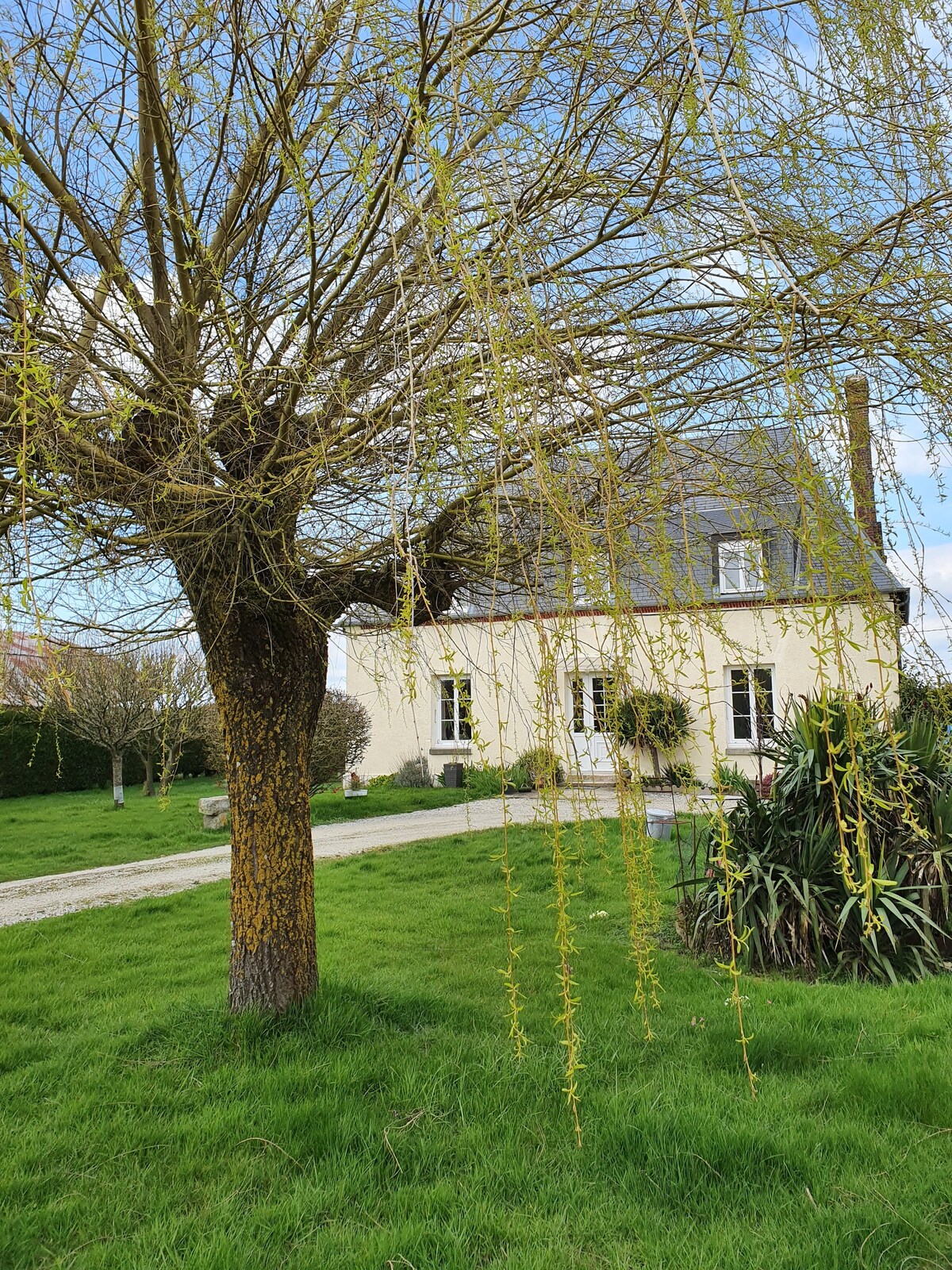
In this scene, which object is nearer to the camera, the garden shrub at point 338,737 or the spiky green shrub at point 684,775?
the spiky green shrub at point 684,775

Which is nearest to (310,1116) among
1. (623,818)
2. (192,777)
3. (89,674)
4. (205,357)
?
(623,818)

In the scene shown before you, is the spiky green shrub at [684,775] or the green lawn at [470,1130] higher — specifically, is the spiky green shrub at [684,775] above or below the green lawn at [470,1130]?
above

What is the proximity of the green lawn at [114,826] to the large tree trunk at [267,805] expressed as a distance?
24.9 ft

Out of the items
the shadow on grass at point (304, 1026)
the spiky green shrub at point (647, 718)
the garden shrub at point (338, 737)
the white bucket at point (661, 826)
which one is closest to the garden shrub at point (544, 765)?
the spiky green shrub at point (647, 718)

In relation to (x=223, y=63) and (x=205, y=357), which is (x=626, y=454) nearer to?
(x=205, y=357)

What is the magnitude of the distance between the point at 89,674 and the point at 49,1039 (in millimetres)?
12118

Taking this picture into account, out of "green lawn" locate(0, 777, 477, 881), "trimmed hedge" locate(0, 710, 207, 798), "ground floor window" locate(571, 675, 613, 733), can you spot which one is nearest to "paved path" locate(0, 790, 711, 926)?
"green lawn" locate(0, 777, 477, 881)

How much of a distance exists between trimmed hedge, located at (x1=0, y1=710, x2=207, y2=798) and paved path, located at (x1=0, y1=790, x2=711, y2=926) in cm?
831

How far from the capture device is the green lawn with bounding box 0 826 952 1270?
7.98 feet

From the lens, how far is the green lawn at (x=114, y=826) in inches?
446

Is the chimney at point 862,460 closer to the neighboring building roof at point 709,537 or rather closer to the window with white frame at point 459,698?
the neighboring building roof at point 709,537

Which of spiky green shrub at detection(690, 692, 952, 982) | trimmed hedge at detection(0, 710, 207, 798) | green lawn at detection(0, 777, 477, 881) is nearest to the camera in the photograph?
spiky green shrub at detection(690, 692, 952, 982)

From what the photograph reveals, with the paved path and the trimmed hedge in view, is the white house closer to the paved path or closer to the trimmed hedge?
the paved path

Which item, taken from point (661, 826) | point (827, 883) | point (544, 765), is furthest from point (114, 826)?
point (544, 765)
